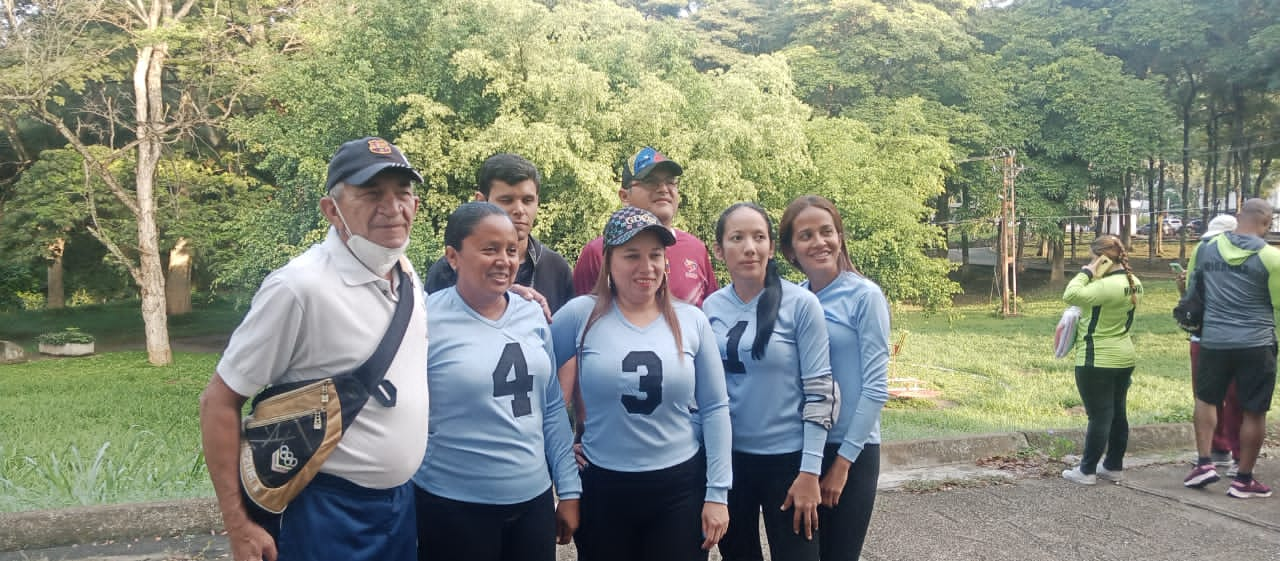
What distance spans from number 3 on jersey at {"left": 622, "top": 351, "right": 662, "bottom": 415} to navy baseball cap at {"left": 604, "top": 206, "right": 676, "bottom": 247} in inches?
14.6

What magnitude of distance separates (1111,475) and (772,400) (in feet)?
13.2

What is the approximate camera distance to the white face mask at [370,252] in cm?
239

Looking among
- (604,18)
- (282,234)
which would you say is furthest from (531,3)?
(282,234)

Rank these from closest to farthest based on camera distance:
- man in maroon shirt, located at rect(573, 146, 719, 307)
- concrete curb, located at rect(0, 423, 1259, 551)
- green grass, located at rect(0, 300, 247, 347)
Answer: man in maroon shirt, located at rect(573, 146, 719, 307), concrete curb, located at rect(0, 423, 1259, 551), green grass, located at rect(0, 300, 247, 347)

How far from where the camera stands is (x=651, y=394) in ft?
9.43

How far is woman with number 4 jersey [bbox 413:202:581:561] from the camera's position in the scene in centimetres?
269

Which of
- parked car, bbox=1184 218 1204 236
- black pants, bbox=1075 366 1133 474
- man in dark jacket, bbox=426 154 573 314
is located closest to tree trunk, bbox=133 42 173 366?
man in dark jacket, bbox=426 154 573 314

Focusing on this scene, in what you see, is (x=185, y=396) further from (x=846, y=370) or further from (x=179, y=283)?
(x=846, y=370)

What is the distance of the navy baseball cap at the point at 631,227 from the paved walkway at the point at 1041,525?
7.24 feet

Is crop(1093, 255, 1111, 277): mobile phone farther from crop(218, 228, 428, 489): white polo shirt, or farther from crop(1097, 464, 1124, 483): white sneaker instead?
crop(218, 228, 428, 489): white polo shirt

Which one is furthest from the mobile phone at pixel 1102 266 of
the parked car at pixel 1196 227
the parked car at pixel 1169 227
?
the parked car at pixel 1169 227

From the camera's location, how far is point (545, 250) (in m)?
3.94

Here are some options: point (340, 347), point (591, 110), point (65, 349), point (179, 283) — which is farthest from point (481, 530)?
point (179, 283)

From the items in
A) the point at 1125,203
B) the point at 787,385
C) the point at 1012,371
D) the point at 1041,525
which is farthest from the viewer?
the point at 1125,203
